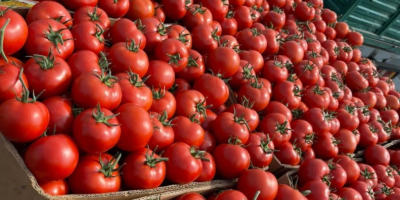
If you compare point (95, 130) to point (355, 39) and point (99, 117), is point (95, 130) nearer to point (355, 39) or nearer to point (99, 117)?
point (99, 117)

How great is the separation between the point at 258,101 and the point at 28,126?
1.37m

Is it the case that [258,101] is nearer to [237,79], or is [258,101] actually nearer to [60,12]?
[237,79]

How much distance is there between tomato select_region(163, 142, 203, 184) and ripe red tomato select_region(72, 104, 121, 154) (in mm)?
311

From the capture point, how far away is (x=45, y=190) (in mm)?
1214

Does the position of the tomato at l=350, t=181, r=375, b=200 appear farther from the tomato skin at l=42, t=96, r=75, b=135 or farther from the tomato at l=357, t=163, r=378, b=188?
the tomato skin at l=42, t=96, r=75, b=135

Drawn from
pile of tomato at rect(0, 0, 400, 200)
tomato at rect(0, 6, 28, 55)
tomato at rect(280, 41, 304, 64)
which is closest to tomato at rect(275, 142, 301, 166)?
pile of tomato at rect(0, 0, 400, 200)

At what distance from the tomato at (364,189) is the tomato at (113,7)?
1.85 m

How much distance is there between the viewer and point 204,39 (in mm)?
2230

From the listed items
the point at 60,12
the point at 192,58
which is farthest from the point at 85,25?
the point at 192,58

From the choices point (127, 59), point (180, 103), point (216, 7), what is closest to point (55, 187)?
point (127, 59)

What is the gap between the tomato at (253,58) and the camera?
2393 millimetres

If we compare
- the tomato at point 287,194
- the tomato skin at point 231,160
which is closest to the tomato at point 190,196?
the tomato skin at point 231,160

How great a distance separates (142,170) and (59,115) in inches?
15.0

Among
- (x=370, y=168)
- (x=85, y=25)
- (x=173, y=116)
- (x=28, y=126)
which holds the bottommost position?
(x=370, y=168)
